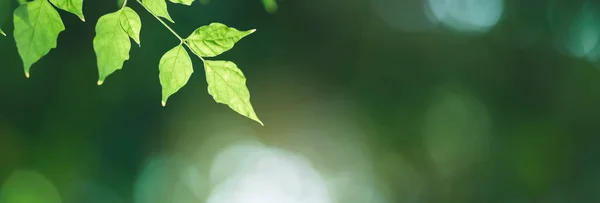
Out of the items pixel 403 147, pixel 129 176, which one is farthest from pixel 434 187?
pixel 129 176

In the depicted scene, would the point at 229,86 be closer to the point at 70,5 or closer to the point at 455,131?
the point at 70,5

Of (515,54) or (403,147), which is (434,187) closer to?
(403,147)

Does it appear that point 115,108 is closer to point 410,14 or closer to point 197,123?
point 197,123

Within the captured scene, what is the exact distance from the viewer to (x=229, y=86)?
124cm

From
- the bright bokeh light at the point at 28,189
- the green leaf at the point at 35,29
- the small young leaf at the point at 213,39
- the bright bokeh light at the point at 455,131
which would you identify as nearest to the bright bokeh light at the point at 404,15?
the bright bokeh light at the point at 455,131

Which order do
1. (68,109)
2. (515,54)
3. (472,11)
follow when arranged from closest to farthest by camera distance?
(68,109), (515,54), (472,11)

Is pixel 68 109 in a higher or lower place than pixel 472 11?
lower

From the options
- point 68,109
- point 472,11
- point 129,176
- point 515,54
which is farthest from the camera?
point 472,11

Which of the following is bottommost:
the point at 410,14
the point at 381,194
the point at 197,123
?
the point at 197,123

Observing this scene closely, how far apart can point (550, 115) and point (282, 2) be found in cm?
335

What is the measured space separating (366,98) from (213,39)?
8.10 metres

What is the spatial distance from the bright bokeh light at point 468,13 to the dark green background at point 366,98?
17cm

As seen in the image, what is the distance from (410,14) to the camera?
10164 millimetres

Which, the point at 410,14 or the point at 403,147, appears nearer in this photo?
the point at 403,147
